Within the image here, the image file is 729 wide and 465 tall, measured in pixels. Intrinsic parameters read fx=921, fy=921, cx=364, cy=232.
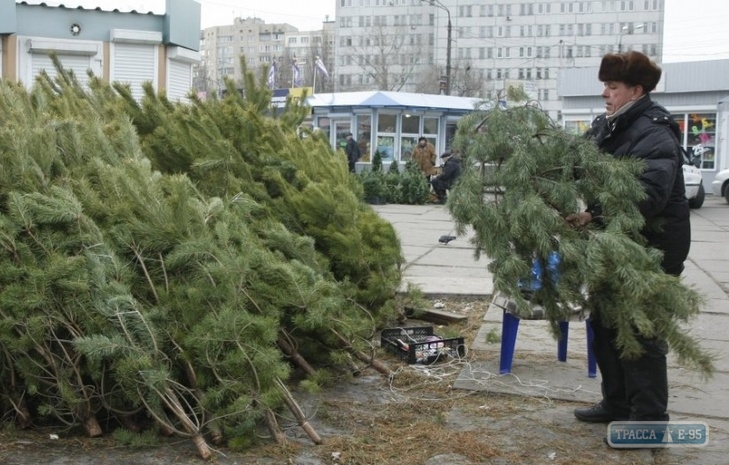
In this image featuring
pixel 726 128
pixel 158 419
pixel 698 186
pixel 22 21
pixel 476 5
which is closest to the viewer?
pixel 158 419

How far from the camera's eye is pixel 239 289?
4266mm

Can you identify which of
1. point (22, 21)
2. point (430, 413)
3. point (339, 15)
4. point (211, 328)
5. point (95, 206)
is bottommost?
point (430, 413)

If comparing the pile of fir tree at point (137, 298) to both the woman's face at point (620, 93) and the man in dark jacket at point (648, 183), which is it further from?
the woman's face at point (620, 93)

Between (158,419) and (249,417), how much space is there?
398 millimetres

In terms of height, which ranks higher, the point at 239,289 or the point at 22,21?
the point at 22,21

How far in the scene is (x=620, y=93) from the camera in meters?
4.45

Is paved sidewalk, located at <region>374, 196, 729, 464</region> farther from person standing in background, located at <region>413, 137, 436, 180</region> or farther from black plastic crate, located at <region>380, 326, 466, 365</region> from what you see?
person standing in background, located at <region>413, 137, 436, 180</region>

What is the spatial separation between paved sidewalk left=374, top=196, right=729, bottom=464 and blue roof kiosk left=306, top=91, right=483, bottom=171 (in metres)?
18.7

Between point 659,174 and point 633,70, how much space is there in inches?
21.6

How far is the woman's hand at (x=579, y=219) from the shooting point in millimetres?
4371

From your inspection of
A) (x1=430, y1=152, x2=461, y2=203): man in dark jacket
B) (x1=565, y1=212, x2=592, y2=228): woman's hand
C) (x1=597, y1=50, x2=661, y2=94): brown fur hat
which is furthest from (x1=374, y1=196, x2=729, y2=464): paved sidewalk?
(x1=430, y1=152, x2=461, y2=203): man in dark jacket

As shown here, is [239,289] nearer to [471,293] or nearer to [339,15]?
[471,293]

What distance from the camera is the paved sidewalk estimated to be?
197 inches

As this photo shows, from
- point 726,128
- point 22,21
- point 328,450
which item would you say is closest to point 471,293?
point 328,450
